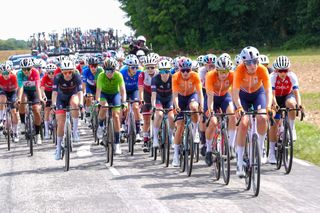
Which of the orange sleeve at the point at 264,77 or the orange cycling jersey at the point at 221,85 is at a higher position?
the orange sleeve at the point at 264,77

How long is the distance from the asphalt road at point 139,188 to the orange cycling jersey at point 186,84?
58.8 inches

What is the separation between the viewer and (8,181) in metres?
12.0

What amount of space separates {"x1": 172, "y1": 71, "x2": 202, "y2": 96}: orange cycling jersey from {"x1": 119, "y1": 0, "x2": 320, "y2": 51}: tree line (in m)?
55.5

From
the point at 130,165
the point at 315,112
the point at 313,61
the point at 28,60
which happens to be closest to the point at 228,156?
the point at 130,165

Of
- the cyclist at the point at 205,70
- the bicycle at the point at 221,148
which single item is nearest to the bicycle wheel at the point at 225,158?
the bicycle at the point at 221,148

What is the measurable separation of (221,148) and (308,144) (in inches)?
197

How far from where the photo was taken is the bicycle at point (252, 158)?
9.71 m

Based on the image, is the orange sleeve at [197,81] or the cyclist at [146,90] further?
the cyclist at [146,90]

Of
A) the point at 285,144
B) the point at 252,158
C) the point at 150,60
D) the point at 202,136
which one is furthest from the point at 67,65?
the point at 252,158

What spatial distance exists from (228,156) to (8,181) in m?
4.08

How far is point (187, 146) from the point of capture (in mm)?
11898

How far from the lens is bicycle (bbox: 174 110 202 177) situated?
38.5ft

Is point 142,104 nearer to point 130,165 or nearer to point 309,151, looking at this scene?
point 130,165

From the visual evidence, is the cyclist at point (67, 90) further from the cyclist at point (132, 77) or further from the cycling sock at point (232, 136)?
the cycling sock at point (232, 136)
